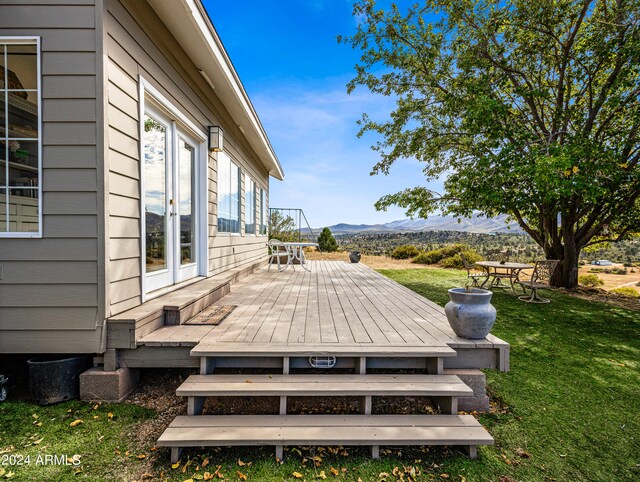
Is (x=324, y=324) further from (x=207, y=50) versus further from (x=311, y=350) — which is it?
(x=207, y=50)

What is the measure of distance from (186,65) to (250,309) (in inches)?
118

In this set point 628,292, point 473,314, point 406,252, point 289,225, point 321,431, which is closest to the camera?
point 321,431

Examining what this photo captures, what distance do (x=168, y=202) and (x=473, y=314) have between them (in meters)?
3.26

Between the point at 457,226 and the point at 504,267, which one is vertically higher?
the point at 457,226

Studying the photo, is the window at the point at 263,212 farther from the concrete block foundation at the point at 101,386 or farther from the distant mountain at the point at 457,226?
the concrete block foundation at the point at 101,386

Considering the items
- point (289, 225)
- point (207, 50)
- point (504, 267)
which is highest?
point (207, 50)

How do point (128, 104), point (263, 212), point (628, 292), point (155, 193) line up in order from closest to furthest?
point (128, 104) < point (155, 193) < point (628, 292) < point (263, 212)

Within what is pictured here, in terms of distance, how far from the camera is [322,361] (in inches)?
89.7

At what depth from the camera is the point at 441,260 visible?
1255cm

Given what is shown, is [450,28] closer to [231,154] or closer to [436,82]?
[436,82]

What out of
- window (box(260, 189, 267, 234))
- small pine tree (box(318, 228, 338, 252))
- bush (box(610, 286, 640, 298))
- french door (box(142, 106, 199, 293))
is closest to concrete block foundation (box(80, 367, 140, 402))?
french door (box(142, 106, 199, 293))

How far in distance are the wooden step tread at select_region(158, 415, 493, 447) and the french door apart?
64.0 inches

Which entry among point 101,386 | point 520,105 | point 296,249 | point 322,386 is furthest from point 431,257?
point 101,386

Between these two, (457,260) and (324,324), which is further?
(457,260)
